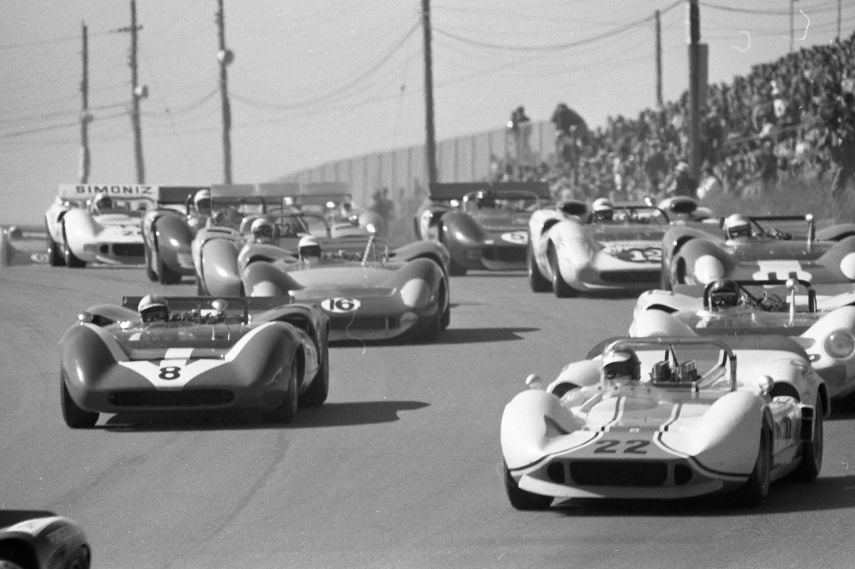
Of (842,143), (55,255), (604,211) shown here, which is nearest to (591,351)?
(604,211)

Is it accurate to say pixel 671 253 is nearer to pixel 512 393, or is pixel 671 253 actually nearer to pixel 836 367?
pixel 512 393

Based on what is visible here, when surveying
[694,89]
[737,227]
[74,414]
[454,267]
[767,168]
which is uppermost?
[694,89]

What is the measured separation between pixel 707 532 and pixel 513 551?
92 cm

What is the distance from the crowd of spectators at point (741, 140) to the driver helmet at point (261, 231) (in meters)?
11.2

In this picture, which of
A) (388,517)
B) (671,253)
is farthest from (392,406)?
(671,253)

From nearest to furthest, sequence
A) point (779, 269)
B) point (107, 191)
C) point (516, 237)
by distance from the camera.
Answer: point (779, 269) → point (516, 237) → point (107, 191)

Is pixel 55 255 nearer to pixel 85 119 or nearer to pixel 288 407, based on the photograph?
pixel 288 407

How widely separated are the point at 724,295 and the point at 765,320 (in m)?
0.36

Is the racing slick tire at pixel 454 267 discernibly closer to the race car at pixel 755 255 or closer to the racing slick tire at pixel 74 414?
the race car at pixel 755 255

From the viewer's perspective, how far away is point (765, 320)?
45.7ft

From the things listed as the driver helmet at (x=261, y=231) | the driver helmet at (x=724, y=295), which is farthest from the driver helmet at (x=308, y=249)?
the driver helmet at (x=724, y=295)

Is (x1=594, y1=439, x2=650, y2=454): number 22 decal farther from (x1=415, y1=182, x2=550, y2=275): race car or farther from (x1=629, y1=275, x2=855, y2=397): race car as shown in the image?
(x1=415, y1=182, x2=550, y2=275): race car

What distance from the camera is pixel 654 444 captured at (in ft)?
30.8

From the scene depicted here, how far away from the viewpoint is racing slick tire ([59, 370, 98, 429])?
12.9m
